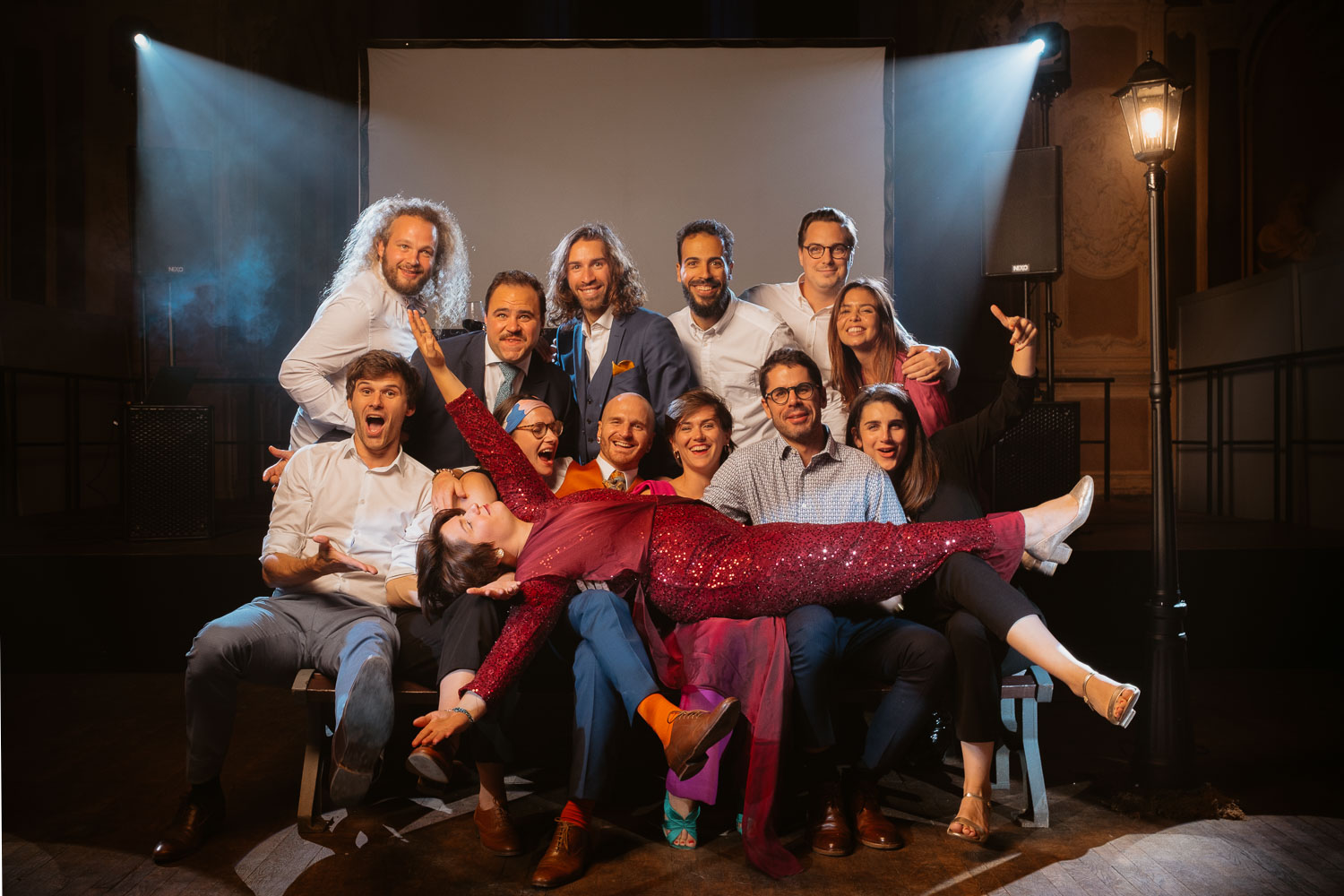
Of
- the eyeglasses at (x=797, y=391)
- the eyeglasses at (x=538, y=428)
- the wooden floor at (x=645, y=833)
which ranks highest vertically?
the eyeglasses at (x=797, y=391)

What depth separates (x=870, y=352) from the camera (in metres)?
3.37

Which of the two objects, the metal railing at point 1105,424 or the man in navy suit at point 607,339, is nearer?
the man in navy suit at point 607,339

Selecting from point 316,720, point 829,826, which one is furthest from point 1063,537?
point 316,720

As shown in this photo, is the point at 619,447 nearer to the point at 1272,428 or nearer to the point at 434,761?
the point at 434,761

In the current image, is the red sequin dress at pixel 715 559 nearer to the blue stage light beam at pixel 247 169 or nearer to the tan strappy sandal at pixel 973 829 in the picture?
the tan strappy sandal at pixel 973 829

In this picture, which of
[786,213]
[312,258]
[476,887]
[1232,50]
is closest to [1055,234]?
[786,213]

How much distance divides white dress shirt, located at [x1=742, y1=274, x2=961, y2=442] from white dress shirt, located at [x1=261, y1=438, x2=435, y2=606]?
148cm

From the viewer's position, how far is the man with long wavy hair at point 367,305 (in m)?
3.30

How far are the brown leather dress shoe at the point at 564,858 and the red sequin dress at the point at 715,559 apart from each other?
422 millimetres

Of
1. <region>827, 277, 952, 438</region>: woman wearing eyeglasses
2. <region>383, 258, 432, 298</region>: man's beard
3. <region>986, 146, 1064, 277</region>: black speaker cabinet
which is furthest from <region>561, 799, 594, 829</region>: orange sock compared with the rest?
<region>986, 146, 1064, 277</region>: black speaker cabinet

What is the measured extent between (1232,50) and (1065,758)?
629 centimetres

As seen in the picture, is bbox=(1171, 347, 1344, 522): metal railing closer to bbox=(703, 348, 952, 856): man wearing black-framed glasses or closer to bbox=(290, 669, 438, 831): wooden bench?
bbox=(703, 348, 952, 856): man wearing black-framed glasses

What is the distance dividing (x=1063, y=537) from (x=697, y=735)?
1.20 meters

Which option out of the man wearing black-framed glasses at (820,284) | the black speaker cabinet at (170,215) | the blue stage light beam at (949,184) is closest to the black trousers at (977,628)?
the man wearing black-framed glasses at (820,284)
